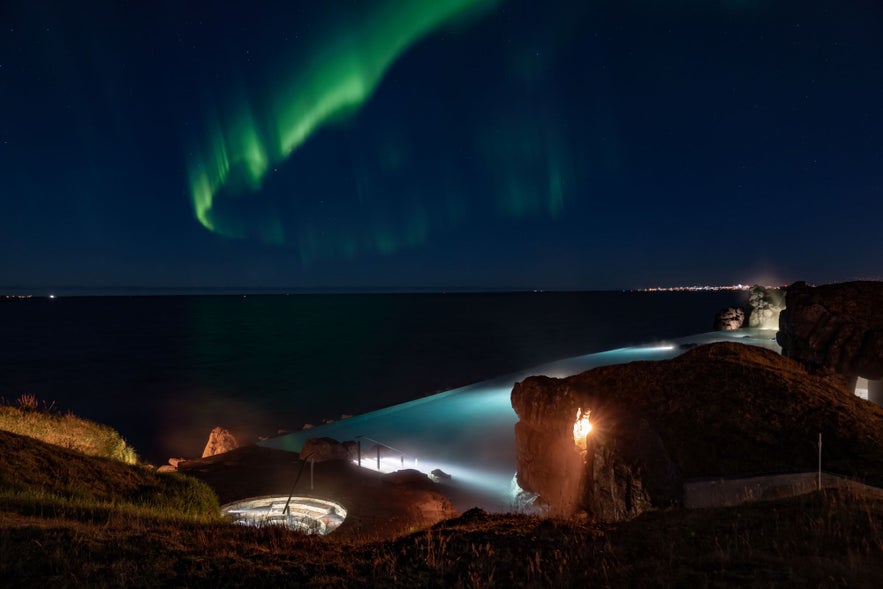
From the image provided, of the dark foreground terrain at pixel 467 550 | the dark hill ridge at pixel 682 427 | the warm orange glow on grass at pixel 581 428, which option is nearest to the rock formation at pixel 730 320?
the dark hill ridge at pixel 682 427

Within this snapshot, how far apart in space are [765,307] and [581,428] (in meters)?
56.5

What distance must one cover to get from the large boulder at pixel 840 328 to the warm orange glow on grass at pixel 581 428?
11790 millimetres

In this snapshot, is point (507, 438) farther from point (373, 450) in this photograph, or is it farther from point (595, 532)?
point (595, 532)

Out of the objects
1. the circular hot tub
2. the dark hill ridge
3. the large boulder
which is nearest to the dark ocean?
the circular hot tub

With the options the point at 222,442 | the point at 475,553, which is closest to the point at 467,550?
the point at 475,553

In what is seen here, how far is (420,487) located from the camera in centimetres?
1579

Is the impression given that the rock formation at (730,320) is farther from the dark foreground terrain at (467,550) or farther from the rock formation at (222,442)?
the dark foreground terrain at (467,550)

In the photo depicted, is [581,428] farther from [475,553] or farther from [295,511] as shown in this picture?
[295,511]

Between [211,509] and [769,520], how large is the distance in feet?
32.0

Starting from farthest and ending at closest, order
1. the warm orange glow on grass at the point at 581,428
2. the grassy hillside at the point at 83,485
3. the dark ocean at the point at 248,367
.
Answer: the dark ocean at the point at 248,367 < the warm orange glow on grass at the point at 581,428 < the grassy hillside at the point at 83,485

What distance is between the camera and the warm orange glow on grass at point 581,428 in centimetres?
1143

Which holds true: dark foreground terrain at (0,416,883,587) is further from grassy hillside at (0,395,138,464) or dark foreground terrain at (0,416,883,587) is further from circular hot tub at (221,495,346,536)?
grassy hillside at (0,395,138,464)

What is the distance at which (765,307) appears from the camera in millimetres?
56531

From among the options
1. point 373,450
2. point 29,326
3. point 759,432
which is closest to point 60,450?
point 373,450
